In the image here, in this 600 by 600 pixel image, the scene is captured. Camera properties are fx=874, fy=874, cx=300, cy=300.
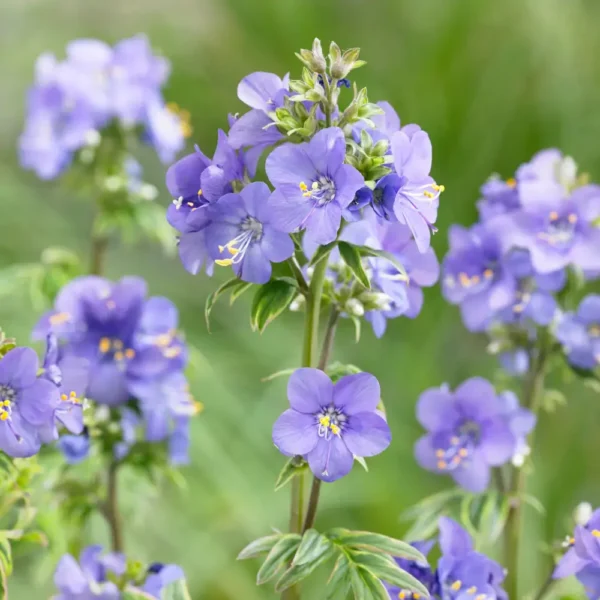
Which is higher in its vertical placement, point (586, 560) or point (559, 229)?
point (559, 229)

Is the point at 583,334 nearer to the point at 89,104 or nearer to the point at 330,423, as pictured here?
the point at 330,423

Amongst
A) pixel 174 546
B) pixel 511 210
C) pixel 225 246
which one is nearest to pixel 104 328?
pixel 225 246

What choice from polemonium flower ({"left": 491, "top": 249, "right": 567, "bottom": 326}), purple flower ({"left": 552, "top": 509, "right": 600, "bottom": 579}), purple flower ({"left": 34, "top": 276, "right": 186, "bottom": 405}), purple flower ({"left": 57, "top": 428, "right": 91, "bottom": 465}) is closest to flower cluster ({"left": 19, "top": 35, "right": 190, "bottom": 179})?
purple flower ({"left": 34, "top": 276, "right": 186, "bottom": 405})

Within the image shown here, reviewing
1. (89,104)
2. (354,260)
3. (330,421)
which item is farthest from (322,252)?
(89,104)

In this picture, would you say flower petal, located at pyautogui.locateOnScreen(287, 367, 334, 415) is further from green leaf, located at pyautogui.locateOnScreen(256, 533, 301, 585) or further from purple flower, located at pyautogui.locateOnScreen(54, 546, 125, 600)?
purple flower, located at pyautogui.locateOnScreen(54, 546, 125, 600)

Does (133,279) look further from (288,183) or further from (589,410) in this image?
(589,410)
